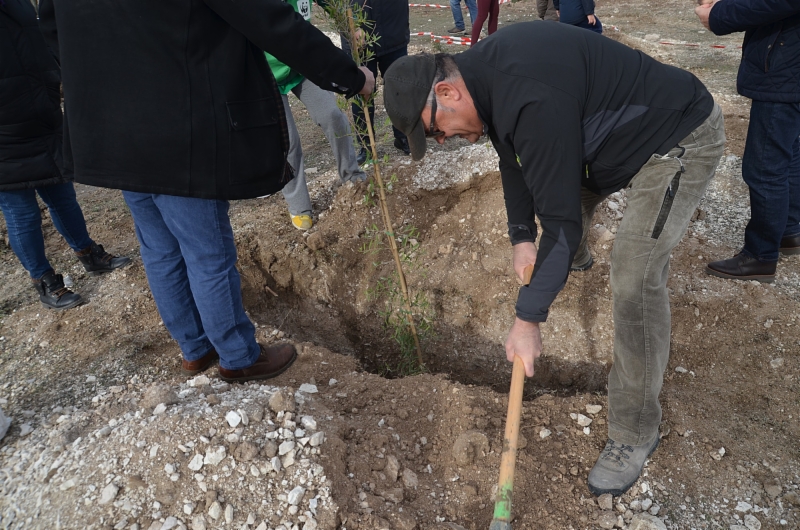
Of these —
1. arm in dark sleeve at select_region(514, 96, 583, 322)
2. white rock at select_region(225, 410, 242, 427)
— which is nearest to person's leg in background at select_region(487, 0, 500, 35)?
arm in dark sleeve at select_region(514, 96, 583, 322)

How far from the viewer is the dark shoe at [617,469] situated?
212 centimetres

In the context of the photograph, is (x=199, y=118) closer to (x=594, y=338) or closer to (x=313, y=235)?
(x=313, y=235)

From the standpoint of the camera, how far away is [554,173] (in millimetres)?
1644

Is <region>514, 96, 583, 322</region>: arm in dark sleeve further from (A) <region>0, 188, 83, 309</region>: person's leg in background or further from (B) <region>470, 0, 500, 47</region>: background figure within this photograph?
(B) <region>470, 0, 500, 47</region>: background figure

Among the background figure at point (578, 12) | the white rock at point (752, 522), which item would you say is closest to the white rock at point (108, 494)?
the white rock at point (752, 522)

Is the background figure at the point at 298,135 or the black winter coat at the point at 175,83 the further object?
the background figure at the point at 298,135

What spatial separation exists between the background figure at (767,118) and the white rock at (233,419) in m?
3.00

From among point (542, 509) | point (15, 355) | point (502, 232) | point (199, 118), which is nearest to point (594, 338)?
point (502, 232)

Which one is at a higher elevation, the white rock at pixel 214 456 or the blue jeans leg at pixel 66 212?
the blue jeans leg at pixel 66 212

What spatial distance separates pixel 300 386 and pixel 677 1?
517 inches

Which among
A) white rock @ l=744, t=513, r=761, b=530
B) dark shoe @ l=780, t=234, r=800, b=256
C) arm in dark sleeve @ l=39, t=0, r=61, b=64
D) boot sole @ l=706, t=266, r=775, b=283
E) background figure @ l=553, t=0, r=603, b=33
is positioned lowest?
white rock @ l=744, t=513, r=761, b=530

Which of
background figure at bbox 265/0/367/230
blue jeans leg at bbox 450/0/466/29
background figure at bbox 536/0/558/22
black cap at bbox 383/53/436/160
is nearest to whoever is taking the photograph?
black cap at bbox 383/53/436/160

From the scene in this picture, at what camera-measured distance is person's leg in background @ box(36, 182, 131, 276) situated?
3.41 m

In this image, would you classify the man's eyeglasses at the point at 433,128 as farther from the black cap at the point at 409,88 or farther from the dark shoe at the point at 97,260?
the dark shoe at the point at 97,260
